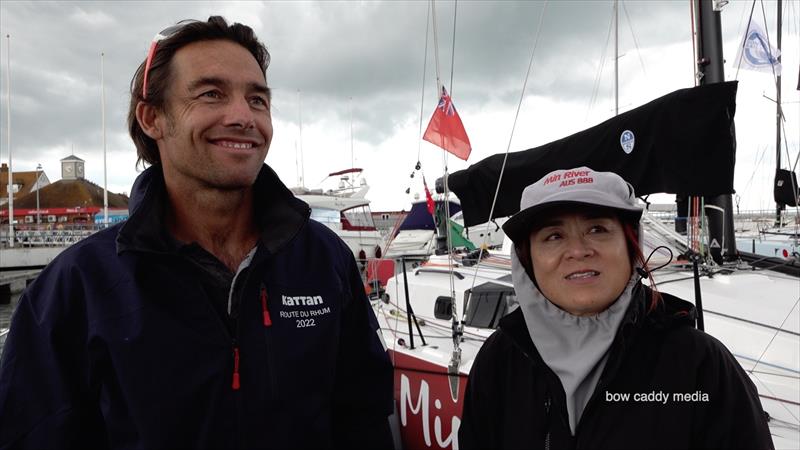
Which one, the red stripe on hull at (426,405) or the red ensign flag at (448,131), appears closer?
the red stripe on hull at (426,405)

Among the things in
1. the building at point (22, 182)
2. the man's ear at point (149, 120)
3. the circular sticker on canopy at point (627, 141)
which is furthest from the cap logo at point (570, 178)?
the building at point (22, 182)

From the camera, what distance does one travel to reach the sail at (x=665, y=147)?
3.46m

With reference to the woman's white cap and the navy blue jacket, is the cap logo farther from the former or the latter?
the navy blue jacket

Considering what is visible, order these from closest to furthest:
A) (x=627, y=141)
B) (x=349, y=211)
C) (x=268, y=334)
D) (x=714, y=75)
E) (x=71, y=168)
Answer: (x=268, y=334) → (x=627, y=141) → (x=714, y=75) → (x=349, y=211) → (x=71, y=168)

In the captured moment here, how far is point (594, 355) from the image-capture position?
1.44 m

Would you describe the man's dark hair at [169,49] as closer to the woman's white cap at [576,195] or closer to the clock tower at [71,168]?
the woman's white cap at [576,195]

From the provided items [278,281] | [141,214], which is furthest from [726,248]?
[141,214]

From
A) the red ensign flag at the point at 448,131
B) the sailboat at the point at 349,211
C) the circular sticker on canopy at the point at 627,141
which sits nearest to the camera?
the circular sticker on canopy at the point at 627,141

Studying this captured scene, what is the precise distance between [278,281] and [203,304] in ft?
0.78

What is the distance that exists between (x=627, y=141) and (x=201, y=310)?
3460 mm

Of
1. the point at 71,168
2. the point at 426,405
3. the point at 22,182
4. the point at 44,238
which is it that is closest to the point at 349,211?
the point at 44,238

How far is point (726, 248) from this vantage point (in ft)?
16.2

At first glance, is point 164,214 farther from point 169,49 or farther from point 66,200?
point 66,200

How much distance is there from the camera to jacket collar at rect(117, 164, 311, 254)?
4.62 feet
